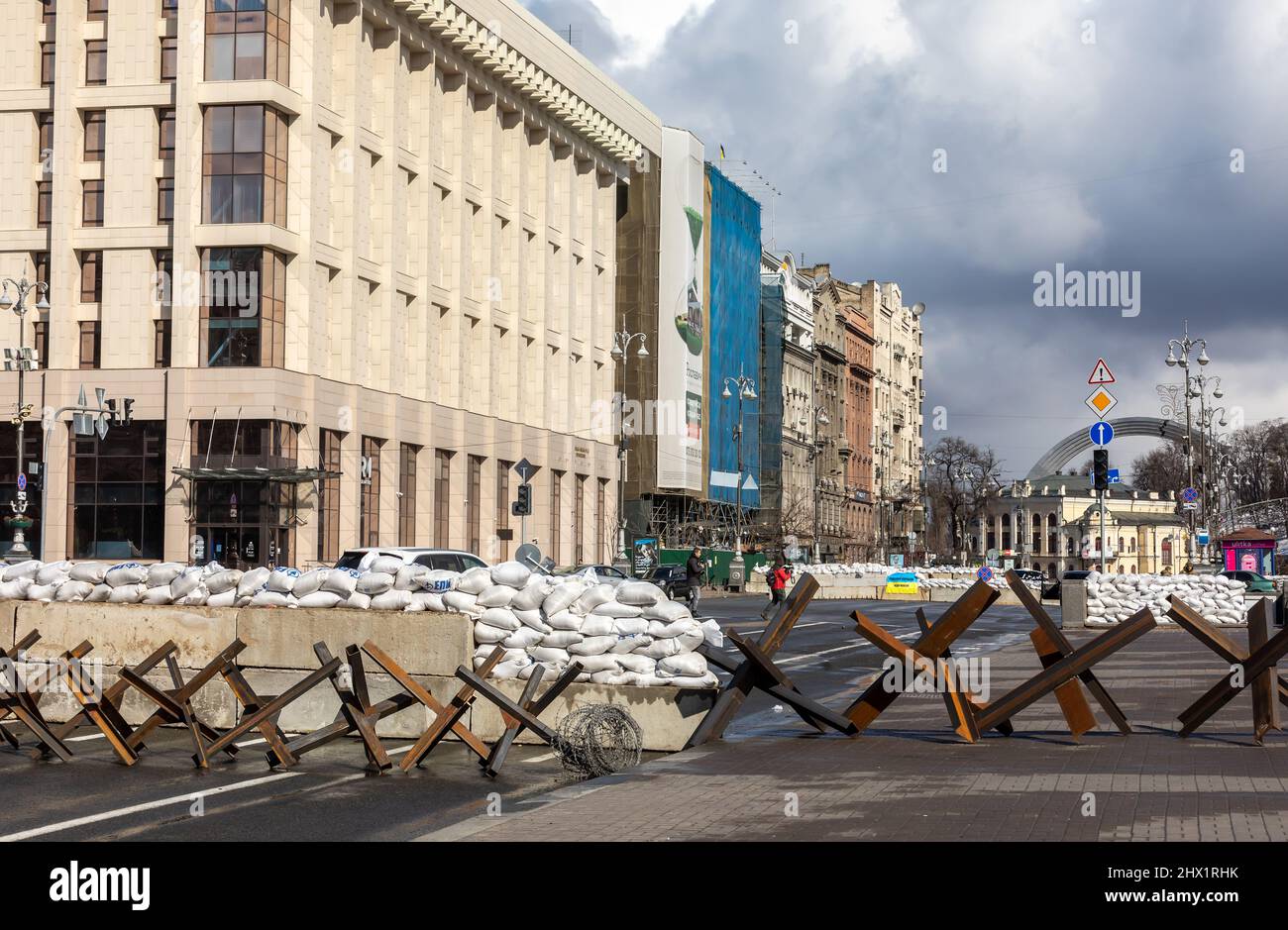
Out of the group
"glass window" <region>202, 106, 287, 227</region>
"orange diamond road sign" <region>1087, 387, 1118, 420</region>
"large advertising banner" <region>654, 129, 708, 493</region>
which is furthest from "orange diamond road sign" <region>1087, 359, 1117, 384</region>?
"large advertising banner" <region>654, 129, 708, 493</region>

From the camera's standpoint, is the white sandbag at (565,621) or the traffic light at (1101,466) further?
the traffic light at (1101,466)

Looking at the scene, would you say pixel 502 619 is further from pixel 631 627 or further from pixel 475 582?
pixel 631 627

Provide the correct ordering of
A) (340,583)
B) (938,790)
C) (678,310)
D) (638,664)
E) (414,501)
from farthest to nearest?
1. (678,310)
2. (414,501)
3. (340,583)
4. (638,664)
5. (938,790)

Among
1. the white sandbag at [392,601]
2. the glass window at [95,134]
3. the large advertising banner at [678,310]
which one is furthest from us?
the large advertising banner at [678,310]

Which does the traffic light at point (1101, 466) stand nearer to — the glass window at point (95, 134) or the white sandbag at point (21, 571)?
the white sandbag at point (21, 571)

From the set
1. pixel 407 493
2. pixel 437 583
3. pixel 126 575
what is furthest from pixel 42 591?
pixel 407 493

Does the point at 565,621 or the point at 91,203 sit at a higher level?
the point at 91,203

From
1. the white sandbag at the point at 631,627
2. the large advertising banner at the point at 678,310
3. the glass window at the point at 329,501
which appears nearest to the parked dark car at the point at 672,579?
the glass window at the point at 329,501

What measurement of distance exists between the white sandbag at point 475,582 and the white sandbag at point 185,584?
261 centimetres

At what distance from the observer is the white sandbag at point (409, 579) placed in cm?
1433

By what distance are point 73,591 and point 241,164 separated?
3979 centimetres

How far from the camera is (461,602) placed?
46.5 feet

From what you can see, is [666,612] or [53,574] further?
[53,574]
